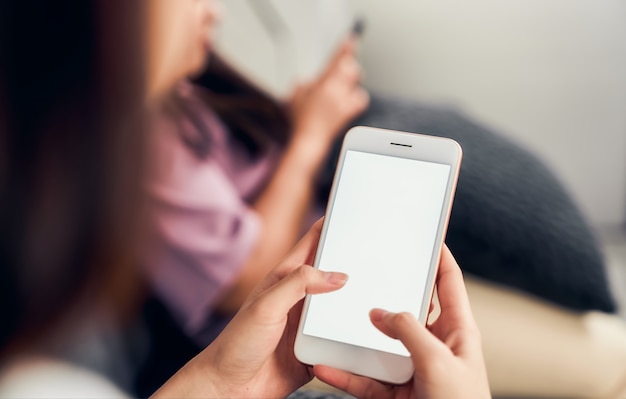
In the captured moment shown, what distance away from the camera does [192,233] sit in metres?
0.73

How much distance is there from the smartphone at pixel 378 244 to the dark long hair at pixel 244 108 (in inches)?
14.4

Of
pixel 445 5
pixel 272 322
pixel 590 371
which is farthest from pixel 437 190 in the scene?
pixel 445 5

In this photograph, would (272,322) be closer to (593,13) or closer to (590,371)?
(590,371)

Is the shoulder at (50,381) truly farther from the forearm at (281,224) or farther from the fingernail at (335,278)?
the fingernail at (335,278)

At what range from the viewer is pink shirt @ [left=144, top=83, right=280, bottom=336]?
73 centimetres

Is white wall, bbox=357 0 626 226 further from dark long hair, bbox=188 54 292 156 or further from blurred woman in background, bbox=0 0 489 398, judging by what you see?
blurred woman in background, bbox=0 0 489 398

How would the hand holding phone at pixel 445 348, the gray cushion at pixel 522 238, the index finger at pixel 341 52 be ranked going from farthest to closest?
the index finger at pixel 341 52
the gray cushion at pixel 522 238
the hand holding phone at pixel 445 348

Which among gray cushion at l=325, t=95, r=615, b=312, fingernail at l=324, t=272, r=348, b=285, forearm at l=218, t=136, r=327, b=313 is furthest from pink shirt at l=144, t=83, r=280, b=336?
fingernail at l=324, t=272, r=348, b=285

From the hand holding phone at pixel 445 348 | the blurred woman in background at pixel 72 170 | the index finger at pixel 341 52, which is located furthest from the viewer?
the index finger at pixel 341 52

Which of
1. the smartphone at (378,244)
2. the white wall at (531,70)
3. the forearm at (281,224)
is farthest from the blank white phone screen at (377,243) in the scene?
the white wall at (531,70)

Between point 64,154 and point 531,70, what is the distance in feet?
1.93

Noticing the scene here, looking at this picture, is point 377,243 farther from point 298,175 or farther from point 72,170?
point 72,170

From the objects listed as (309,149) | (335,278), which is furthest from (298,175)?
(335,278)

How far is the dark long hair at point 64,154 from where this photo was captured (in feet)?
2.28
